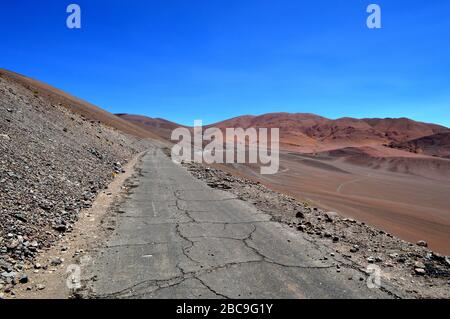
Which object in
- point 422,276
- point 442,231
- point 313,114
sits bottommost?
point 442,231

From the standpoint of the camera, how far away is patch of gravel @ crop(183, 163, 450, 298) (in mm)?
6163

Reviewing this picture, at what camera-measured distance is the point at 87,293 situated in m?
5.39

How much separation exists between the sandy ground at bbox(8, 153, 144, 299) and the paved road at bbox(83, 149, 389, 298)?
35 cm

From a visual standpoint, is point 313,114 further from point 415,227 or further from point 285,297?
point 285,297

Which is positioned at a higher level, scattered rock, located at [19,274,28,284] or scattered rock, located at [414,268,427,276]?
scattered rock, located at [19,274,28,284]

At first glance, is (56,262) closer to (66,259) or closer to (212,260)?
(66,259)

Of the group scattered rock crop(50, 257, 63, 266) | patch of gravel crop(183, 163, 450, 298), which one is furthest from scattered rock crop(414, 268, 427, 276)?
scattered rock crop(50, 257, 63, 266)

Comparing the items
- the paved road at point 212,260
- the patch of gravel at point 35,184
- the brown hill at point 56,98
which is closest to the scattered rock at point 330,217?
the paved road at point 212,260

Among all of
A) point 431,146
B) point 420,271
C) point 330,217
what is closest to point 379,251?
point 420,271

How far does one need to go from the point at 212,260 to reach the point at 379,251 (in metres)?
3.60

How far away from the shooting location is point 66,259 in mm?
6871

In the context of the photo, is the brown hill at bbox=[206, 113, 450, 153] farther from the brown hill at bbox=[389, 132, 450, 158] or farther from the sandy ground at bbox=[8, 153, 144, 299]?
the sandy ground at bbox=[8, 153, 144, 299]
